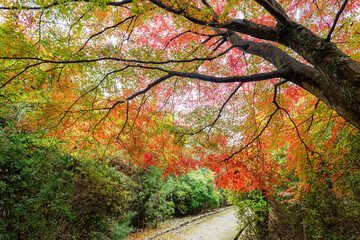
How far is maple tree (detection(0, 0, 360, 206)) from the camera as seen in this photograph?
2.26m

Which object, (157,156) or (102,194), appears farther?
(157,156)

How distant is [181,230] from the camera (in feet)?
25.6

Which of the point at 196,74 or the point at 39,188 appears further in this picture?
the point at 39,188

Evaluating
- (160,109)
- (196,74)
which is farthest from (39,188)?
(196,74)

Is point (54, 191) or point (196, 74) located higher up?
point (196, 74)

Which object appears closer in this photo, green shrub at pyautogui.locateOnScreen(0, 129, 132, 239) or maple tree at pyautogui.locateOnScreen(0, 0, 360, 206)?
maple tree at pyautogui.locateOnScreen(0, 0, 360, 206)

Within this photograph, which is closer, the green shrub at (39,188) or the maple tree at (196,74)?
the maple tree at (196,74)

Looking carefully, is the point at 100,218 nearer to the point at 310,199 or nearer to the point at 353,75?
the point at 310,199

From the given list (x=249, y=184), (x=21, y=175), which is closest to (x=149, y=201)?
(x=249, y=184)

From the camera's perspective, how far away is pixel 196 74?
2.44 meters

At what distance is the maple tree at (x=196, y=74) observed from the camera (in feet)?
7.41

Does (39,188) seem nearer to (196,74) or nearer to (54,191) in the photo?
(54,191)

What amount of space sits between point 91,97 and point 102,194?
323 centimetres

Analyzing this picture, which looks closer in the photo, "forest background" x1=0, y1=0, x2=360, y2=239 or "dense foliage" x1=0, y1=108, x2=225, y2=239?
"forest background" x1=0, y1=0, x2=360, y2=239
